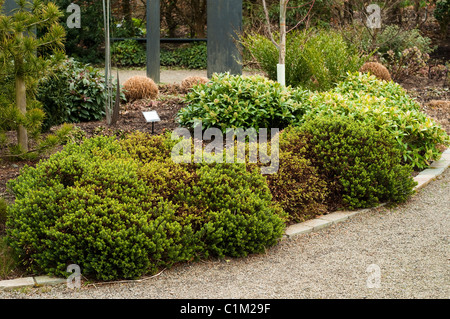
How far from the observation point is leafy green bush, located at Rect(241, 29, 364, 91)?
269 inches

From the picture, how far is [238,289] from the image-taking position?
3.03 m

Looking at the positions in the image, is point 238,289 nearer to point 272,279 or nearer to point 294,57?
point 272,279

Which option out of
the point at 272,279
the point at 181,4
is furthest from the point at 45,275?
the point at 181,4

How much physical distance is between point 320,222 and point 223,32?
621 cm

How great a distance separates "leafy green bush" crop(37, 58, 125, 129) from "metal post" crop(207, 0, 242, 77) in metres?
2.85

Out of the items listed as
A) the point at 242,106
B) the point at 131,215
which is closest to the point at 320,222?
the point at 131,215

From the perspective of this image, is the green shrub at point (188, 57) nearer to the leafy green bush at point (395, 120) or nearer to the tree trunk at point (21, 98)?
the leafy green bush at point (395, 120)

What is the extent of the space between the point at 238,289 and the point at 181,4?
578 inches

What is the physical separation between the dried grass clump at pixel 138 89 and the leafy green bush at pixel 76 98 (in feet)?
2.39

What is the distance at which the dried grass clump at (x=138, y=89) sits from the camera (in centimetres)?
802

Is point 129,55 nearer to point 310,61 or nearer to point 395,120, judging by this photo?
point 310,61

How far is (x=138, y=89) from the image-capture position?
8.03 metres
